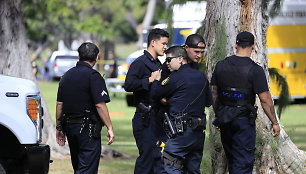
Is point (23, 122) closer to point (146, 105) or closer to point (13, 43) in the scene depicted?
point (146, 105)

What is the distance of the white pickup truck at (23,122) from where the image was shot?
7.12 metres

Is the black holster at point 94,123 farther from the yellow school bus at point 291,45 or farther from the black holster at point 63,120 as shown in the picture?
the yellow school bus at point 291,45

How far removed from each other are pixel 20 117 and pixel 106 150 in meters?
4.63

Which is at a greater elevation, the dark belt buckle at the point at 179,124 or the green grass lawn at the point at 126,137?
the dark belt buckle at the point at 179,124

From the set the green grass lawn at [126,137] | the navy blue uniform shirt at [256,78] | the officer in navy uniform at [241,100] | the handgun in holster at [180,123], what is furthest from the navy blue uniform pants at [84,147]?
the green grass lawn at [126,137]

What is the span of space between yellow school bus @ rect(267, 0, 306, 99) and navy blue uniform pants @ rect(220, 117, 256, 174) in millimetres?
15317

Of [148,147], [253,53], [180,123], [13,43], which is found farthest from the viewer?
[13,43]

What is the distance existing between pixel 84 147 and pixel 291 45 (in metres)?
16.9

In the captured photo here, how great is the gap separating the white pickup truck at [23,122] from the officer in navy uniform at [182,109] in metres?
1.25

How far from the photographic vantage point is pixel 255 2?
8.93 metres

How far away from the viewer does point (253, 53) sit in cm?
898

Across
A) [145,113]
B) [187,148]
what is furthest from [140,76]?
[187,148]

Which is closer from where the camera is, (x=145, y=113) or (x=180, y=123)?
(x=180, y=123)

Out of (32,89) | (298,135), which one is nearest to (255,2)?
(32,89)
